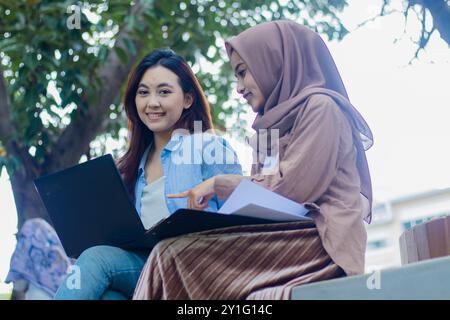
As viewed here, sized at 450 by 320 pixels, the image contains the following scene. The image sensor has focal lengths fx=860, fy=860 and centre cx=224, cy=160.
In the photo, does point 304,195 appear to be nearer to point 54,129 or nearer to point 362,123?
point 362,123

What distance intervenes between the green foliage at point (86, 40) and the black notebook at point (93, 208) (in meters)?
2.58

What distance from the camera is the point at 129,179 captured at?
285cm

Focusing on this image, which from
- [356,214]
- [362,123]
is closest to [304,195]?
[356,214]

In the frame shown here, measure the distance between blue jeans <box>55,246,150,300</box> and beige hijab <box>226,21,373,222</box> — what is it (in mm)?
535

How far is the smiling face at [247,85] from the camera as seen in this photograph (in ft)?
8.33

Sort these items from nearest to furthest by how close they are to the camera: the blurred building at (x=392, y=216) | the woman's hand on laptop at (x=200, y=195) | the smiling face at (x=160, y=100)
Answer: the woman's hand on laptop at (x=200, y=195)
the smiling face at (x=160, y=100)
the blurred building at (x=392, y=216)

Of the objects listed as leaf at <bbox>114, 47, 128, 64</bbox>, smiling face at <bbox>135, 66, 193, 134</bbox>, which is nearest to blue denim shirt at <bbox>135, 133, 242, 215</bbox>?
smiling face at <bbox>135, 66, 193, 134</bbox>

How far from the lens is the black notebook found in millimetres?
2428
